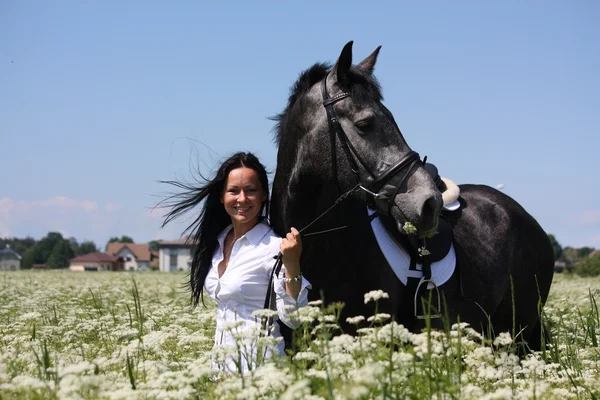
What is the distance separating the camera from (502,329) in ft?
25.7

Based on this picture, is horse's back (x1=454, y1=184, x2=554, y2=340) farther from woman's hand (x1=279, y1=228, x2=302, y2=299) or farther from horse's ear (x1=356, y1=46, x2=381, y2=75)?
woman's hand (x1=279, y1=228, x2=302, y2=299)

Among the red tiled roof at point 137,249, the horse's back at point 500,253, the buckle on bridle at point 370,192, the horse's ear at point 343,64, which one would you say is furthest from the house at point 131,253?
the buckle on bridle at point 370,192

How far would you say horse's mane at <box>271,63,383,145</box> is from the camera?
5.09m

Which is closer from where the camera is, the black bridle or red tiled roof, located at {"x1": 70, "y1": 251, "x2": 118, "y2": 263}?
the black bridle

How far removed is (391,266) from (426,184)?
3.72 feet

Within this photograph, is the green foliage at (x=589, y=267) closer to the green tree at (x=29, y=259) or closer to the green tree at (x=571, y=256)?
the green tree at (x=571, y=256)

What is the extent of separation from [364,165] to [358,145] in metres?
0.16

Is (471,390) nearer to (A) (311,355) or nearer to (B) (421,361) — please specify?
(B) (421,361)

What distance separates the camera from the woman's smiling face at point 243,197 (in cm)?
522

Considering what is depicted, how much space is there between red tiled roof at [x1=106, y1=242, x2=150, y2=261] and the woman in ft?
487

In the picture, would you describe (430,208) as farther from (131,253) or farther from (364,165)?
(131,253)

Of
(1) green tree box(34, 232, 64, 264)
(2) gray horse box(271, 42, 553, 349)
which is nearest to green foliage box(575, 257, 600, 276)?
(2) gray horse box(271, 42, 553, 349)

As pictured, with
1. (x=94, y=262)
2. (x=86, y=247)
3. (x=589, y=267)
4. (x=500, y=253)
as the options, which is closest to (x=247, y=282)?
(x=500, y=253)

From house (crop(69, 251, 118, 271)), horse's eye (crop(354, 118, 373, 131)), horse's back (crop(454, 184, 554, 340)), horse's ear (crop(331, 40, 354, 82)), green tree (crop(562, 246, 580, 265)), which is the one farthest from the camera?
house (crop(69, 251, 118, 271))
